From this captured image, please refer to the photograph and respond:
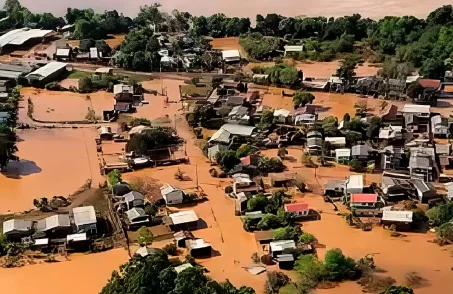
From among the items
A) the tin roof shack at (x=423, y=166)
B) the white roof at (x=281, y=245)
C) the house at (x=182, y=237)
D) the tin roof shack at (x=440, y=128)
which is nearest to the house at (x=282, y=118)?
the tin roof shack at (x=440, y=128)

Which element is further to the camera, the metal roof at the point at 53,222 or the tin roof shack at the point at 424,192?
the tin roof shack at the point at 424,192

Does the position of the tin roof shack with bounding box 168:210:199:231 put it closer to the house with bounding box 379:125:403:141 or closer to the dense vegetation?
the dense vegetation

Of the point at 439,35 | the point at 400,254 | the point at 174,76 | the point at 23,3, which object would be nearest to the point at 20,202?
the point at 400,254

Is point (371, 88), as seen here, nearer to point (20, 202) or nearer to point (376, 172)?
point (376, 172)

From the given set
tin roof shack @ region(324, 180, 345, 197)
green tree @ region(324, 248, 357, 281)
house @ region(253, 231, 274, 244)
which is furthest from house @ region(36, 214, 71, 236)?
tin roof shack @ region(324, 180, 345, 197)

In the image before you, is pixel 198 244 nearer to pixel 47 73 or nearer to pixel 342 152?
pixel 342 152

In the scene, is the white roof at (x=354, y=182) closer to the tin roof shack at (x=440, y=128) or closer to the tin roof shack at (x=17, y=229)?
the tin roof shack at (x=440, y=128)

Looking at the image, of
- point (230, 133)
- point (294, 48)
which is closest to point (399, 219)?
point (230, 133)
